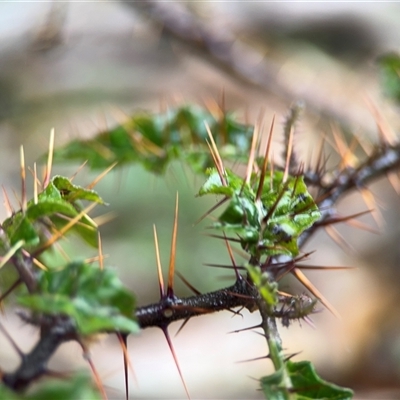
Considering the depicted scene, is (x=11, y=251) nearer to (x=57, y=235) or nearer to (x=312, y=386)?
(x=57, y=235)

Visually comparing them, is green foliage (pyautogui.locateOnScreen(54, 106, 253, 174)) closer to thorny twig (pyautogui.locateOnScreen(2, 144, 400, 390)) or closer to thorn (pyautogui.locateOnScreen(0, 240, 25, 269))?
thorny twig (pyautogui.locateOnScreen(2, 144, 400, 390))

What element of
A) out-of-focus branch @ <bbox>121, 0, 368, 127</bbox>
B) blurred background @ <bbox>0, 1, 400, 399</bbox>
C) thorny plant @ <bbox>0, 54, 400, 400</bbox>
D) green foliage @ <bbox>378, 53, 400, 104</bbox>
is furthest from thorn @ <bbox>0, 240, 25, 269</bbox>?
out-of-focus branch @ <bbox>121, 0, 368, 127</bbox>

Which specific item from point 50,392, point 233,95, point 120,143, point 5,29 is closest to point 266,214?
point 50,392

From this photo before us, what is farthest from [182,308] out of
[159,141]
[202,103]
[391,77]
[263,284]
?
[202,103]

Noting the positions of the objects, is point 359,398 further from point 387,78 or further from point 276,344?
point 276,344

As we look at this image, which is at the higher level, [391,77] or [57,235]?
[391,77]

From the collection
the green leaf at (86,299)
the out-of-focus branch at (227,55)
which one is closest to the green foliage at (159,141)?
the green leaf at (86,299)
